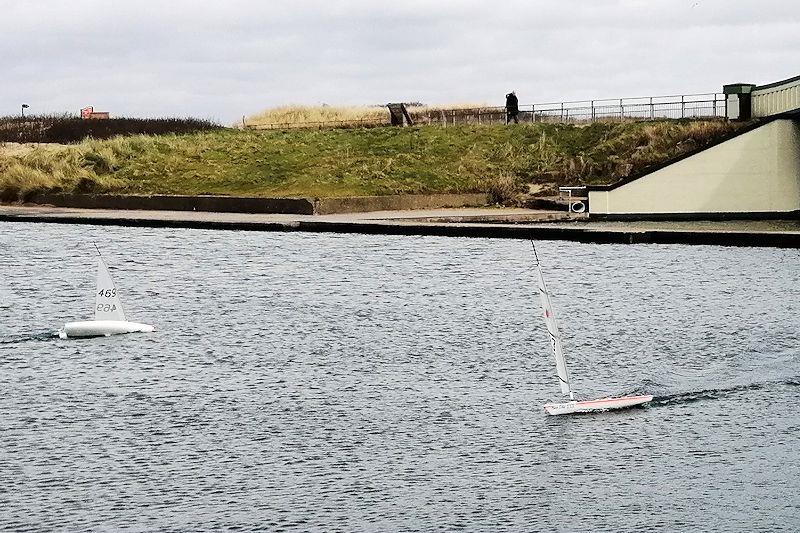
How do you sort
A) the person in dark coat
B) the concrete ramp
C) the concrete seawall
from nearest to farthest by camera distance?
the concrete ramp, the concrete seawall, the person in dark coat

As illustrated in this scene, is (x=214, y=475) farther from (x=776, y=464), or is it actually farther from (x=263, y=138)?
(x=263, y=138)

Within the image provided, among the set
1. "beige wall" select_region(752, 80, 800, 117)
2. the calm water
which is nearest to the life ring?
"beige wall" select_region(752, 80, 800, 117)

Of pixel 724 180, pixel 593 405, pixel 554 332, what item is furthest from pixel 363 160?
pixel 554 332

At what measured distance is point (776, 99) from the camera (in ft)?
160

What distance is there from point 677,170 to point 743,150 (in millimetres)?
2308

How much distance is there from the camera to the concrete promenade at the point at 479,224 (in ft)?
124

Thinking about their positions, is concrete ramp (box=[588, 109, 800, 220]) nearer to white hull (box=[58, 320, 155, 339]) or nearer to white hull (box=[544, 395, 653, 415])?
white hull (box=[58, 320, 155, 339])

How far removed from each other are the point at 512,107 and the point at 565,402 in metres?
49.5

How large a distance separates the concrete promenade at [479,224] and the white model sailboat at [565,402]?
21586 mm

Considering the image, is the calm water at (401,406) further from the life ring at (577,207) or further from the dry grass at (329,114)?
the dry grass at (329,114)

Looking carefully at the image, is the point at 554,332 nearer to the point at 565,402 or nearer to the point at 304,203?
the point at 565,402

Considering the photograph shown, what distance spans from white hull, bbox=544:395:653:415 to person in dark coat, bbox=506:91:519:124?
4883 cm

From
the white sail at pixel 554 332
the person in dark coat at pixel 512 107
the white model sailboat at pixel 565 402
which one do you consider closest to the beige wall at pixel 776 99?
the person in dark coat at pixel 512 107

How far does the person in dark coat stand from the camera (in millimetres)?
64312
